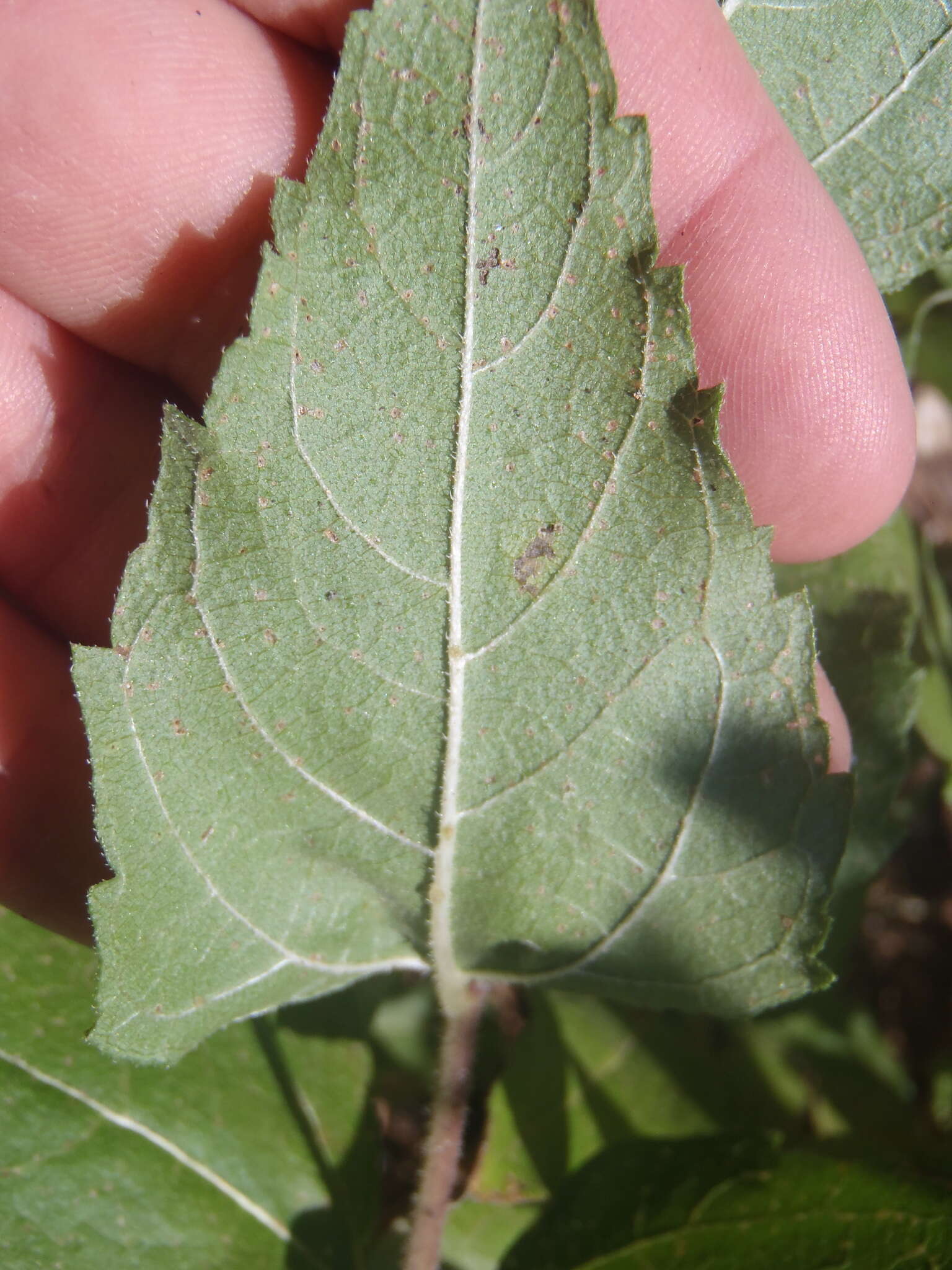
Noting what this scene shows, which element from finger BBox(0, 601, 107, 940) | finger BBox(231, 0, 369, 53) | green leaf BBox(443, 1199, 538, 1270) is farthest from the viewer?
green leaf BBox(443, 1199, 538, 1270)

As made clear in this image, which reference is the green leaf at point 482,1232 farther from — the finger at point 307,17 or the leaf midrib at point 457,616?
the finger at point 307,17

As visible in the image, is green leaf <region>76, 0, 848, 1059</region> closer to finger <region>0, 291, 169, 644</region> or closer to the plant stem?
the plant stem

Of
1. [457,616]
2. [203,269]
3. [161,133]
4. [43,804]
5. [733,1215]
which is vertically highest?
[161,133]

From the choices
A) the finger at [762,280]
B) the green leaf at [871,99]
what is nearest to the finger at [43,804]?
the finger at [762,280]

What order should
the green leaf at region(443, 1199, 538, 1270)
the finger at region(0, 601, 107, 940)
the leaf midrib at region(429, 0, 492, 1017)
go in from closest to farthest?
the leaf midrib at region(429, 0, 492, 1017)
the finger at region(0, 601, 107, 940)
the green leaf at region(443, 1199, 538, 1270)

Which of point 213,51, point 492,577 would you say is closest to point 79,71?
point 213,51

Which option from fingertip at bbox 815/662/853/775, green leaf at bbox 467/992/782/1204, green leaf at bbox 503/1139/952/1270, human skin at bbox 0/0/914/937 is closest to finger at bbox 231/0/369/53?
human skin at bbox 0/0/914/937

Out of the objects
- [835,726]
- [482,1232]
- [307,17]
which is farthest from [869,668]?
[307,17]

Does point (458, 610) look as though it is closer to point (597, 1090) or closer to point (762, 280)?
point (762, 280)
